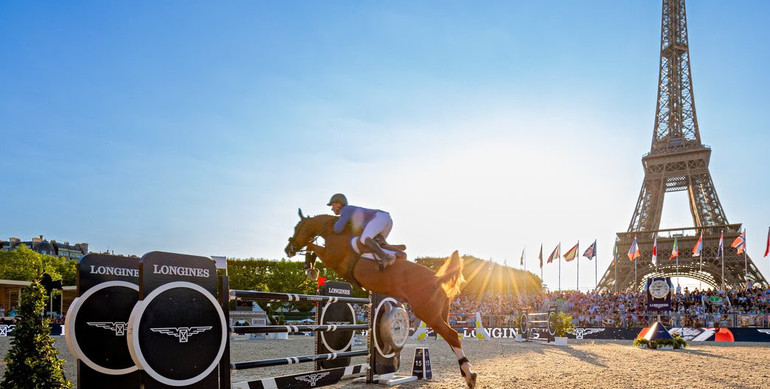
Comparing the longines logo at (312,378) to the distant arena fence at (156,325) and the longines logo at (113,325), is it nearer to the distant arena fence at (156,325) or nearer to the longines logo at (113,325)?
the distant arena fence at (156,325)

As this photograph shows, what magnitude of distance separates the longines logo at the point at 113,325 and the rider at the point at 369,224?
2.69 metres

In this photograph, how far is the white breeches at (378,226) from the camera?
7.12 metres

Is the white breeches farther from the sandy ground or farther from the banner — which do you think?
the banner

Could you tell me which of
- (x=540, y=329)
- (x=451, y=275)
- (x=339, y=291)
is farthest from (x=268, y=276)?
(x=451, y=275)

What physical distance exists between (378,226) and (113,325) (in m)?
3.22

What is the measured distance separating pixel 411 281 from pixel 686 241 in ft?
186

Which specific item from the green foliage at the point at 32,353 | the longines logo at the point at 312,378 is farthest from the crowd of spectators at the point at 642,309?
the green foliage at the point at 32,353

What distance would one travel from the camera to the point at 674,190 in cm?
5962

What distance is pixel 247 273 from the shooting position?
53.3m

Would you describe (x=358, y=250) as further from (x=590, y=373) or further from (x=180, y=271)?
(x=590, y=373)

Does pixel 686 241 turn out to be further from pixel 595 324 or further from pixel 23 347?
pixel 23 347

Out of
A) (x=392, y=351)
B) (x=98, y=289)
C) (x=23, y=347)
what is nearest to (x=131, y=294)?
(x=98, y=289)

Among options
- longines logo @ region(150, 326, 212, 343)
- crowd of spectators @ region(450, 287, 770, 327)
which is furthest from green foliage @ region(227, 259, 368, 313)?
longines logo @ region(150, 326, 212, 343)

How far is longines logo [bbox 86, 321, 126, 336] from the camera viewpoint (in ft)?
19.0
